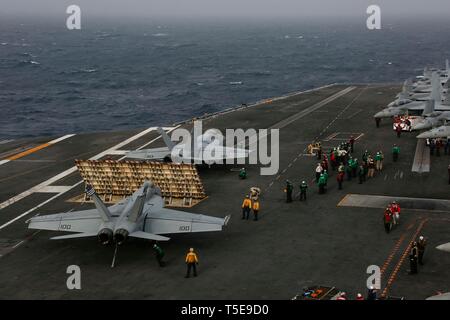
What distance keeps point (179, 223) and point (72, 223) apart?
5570 mm

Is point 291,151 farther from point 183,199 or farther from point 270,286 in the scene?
point 270,286

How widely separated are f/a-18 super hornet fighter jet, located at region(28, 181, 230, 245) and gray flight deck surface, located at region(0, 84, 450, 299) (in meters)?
1.53

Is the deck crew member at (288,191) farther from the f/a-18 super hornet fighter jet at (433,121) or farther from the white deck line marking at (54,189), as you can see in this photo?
the f/a-18 super hornet fighter jet at (433,121)

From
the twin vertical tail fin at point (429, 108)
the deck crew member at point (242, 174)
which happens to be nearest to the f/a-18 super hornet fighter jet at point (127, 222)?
the deck crew member at point (242, 174)

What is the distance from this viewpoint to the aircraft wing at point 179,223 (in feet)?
105

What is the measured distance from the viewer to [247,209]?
126ft

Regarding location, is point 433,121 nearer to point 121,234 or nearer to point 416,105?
point 416,105

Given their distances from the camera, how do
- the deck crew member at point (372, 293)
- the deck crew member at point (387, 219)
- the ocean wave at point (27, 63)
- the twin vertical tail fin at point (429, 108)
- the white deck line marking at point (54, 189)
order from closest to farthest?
the deck crew member at point (372, 293), the deck crew member at point (387, 219), the white deck line marking at point (54, 189), the twin vertical tail fin at point (429, 108), the ocean wave at point (27, 63)

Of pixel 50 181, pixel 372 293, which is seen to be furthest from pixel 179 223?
pixel 50 181

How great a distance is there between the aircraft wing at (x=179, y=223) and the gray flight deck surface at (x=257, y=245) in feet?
4.80

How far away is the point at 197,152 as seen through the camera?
48969mm

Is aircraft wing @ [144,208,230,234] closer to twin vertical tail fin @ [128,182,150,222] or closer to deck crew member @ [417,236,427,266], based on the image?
twin vertical tail fin @ [128,182,150,222]

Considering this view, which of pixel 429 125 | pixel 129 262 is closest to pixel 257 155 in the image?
pixel 429 125

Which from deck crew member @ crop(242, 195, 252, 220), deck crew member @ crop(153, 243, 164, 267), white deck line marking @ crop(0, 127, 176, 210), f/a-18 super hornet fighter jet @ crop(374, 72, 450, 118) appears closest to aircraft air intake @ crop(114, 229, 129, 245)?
deck crew member @ crop(153, 243, 164, 267)
